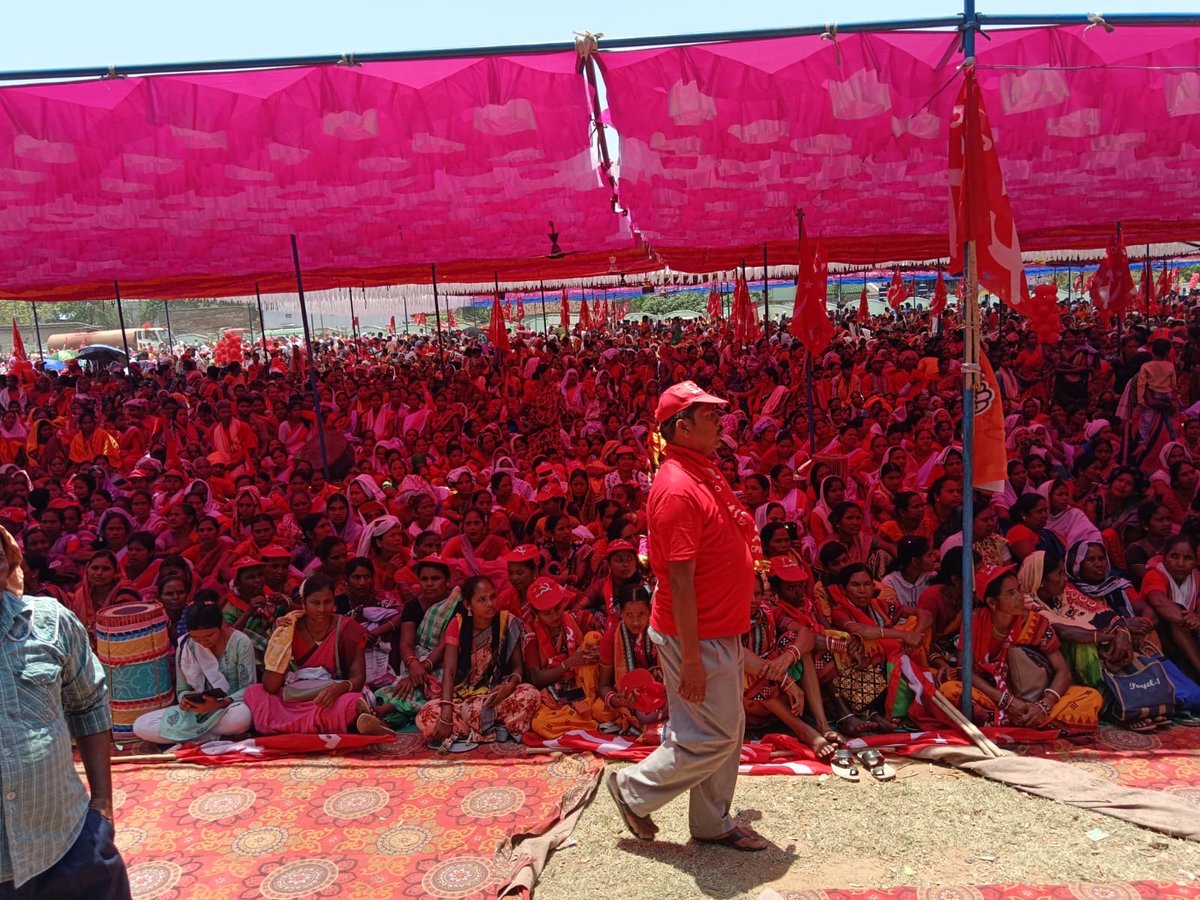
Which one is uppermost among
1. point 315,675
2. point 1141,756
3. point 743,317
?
point 743,317

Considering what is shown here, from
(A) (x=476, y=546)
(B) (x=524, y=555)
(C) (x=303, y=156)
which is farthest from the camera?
(A) (x=476, y=546)

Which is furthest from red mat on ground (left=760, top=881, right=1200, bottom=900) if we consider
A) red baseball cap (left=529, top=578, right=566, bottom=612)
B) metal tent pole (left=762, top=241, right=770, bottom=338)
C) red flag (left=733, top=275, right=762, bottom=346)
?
red flag (left=733, top=275, right=762, bottom=346)

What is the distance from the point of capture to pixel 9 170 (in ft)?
16.5

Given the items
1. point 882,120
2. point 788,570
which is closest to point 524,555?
point 788,570

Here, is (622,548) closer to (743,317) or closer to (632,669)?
(632,669)

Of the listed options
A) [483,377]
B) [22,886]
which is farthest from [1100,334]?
[22,886]

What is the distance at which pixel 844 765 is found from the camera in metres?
3.67

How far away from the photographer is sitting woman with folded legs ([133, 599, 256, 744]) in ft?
14.0

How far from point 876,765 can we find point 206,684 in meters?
3.34

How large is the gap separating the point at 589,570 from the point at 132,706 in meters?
2.67

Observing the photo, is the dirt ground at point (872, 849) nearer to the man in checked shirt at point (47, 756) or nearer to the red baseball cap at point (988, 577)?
the red baseball cap at point (988, 577)

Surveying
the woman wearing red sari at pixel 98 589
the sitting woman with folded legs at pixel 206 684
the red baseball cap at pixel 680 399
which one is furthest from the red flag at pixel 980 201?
the woman wearing red sari at pixel 98 589

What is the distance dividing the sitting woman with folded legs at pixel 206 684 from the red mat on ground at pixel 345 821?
0.79ft

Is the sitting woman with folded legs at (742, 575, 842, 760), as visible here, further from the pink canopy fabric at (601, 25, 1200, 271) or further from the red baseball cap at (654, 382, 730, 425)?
the pink canopy fabric at (601, 25, 1200, 271)
